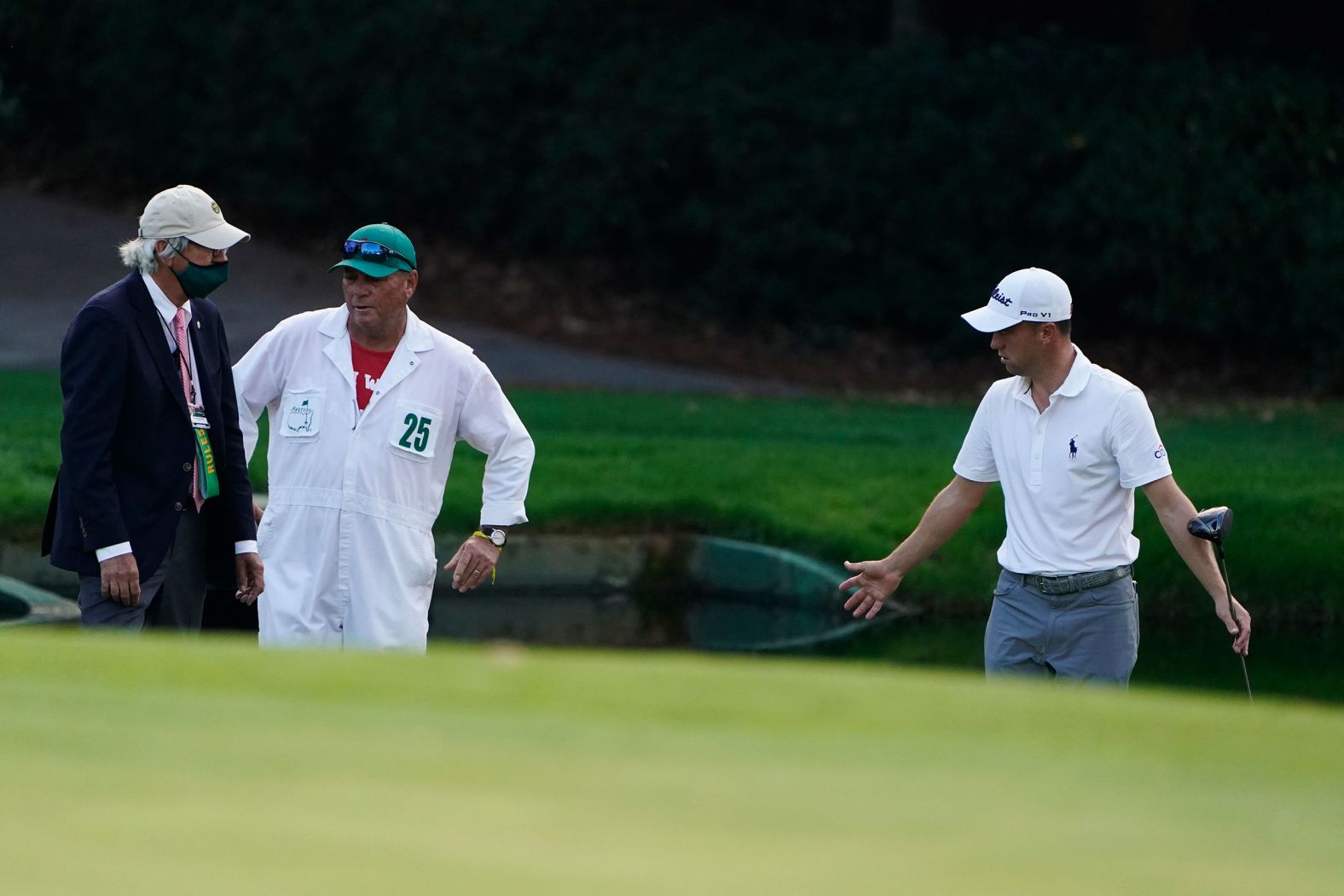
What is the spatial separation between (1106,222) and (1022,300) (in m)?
11.9

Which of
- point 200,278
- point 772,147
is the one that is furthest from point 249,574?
point 772,147

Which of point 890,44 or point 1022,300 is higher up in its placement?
point 890,44

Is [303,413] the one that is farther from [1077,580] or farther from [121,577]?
[1077,580]

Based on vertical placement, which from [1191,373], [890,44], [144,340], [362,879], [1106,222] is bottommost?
[362,879]

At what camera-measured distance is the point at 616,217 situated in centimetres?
1925

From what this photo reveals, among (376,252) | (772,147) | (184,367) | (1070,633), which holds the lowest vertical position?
(1070,633)

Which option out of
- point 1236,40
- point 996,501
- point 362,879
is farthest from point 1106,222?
point 362,879

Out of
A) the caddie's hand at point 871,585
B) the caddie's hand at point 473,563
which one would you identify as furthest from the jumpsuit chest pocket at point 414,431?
the caddie's hand at point 871,585

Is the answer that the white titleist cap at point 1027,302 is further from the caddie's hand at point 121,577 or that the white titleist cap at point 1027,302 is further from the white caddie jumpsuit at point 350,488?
the caddie's hand at point 121,577

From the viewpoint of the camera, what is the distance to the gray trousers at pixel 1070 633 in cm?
615

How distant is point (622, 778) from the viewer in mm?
3330

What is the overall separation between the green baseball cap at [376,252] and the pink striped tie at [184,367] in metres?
0.49

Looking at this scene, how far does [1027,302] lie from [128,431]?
8.73 ft

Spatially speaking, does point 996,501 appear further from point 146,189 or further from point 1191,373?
point 146,189
